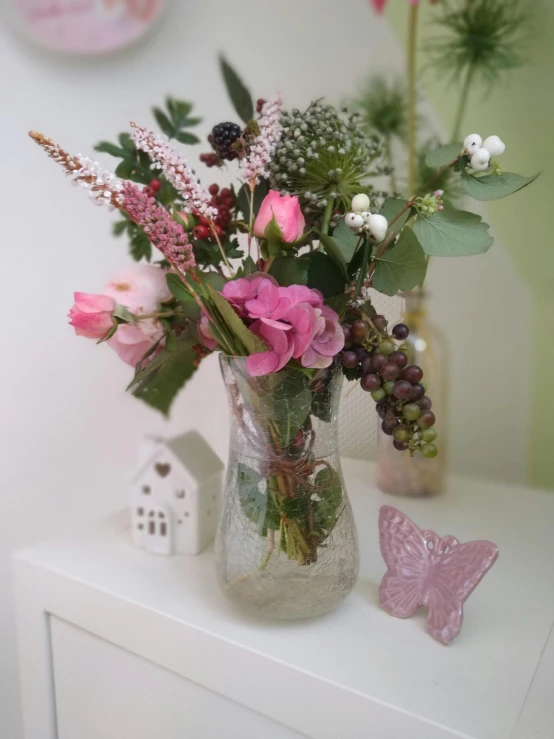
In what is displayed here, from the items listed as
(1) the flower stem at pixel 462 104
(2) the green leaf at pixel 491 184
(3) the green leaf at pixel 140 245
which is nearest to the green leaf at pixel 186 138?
(3) the green leaf at pixel 140 245

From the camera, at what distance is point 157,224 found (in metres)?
0.47

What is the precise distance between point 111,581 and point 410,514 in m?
0.41

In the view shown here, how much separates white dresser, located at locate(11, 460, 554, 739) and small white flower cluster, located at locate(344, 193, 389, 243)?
364 mm

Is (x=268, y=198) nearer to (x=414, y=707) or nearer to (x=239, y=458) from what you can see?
(x=239, y=458)

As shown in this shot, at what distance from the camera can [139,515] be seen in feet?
2.41

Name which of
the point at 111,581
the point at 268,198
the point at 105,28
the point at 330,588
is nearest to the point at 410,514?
the point at 330,588

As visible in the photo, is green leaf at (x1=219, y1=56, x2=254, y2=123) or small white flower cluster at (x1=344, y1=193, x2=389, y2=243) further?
green leaf at (x1=219, y1=56, x2=254, y2=123)

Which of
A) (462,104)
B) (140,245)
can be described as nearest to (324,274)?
(140,245)

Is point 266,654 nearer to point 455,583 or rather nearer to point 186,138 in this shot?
point 455,583

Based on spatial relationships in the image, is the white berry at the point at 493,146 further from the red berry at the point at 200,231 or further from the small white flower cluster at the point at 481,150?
the red berry at the point at 200,231

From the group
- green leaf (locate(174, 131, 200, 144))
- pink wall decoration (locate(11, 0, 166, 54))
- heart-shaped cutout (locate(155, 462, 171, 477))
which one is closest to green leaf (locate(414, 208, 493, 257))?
green leaf (locate(174, 131, 200, 144))

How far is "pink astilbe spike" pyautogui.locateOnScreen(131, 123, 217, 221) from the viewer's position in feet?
1.59

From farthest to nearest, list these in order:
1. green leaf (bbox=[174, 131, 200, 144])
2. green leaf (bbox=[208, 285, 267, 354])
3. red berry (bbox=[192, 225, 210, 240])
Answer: green leaf (bbox=[174, 131, 200, 144]), red berry (bbox=[192, 225, 210, 240]), green leaf (bbox=[208, 285, 267, 354])

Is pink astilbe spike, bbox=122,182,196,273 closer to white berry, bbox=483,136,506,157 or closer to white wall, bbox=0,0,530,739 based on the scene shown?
white berry, bbox=483,136,506,157
